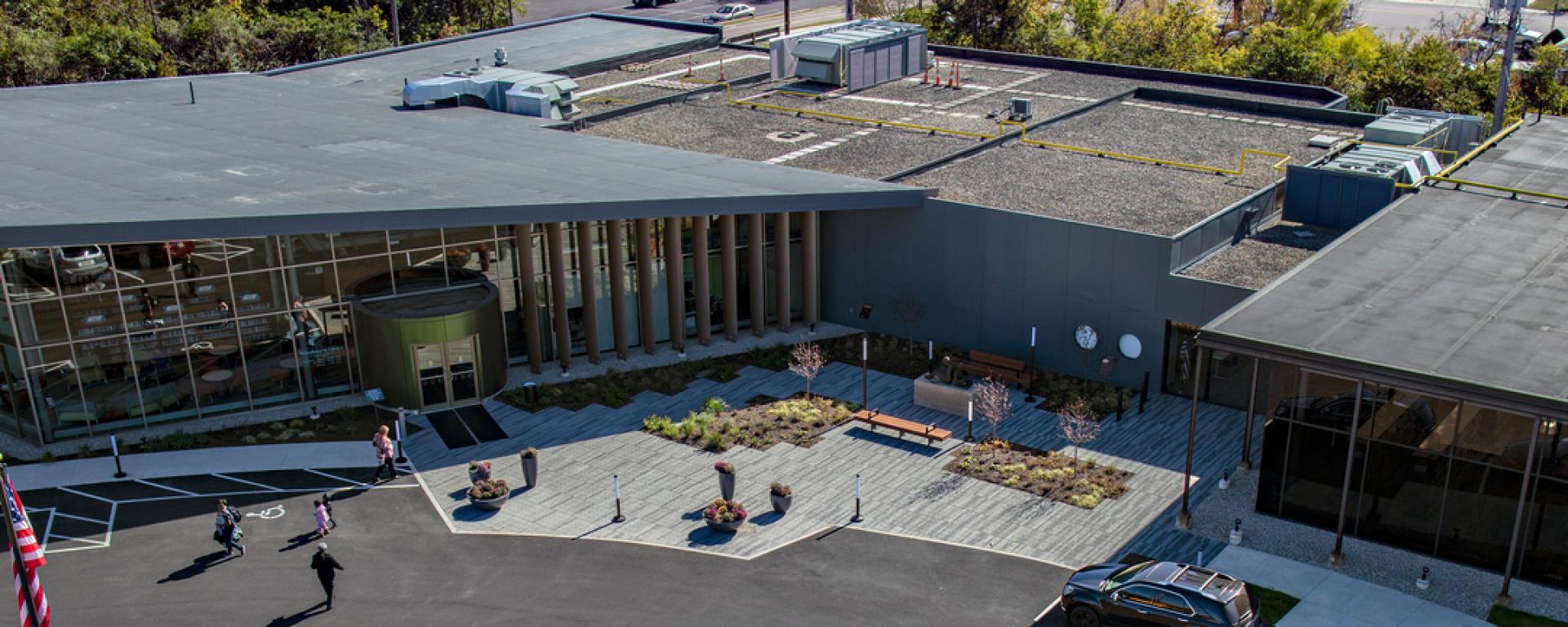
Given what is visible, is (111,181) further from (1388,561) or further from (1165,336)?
(1388,561)

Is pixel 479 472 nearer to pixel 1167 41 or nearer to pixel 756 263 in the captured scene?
pixel 756 263

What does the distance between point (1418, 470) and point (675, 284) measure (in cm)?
2090

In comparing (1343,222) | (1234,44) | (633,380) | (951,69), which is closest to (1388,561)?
(1343,222)

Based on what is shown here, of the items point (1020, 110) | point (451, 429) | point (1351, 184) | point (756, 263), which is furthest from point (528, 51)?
point (1351, 184)

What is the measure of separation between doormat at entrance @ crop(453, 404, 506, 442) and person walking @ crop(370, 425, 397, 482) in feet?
8.95

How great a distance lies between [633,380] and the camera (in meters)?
37.8

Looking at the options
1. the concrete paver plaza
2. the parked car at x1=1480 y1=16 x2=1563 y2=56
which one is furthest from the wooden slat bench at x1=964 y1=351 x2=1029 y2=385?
the parked car at x1=1480 y1=16 x2=1563 y2=56

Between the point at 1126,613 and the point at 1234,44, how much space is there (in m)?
55.6

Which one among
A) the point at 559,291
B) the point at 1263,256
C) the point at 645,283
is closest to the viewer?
the point at 1263,256

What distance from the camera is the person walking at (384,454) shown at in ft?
103

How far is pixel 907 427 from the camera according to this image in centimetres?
3362

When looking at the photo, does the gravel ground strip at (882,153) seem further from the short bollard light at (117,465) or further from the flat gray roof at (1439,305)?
the short bollard light at (117,465)

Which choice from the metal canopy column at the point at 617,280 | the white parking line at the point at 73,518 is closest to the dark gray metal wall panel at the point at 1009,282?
the metal canopy column at the point at 617,280

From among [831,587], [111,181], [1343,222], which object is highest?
[111,181]
